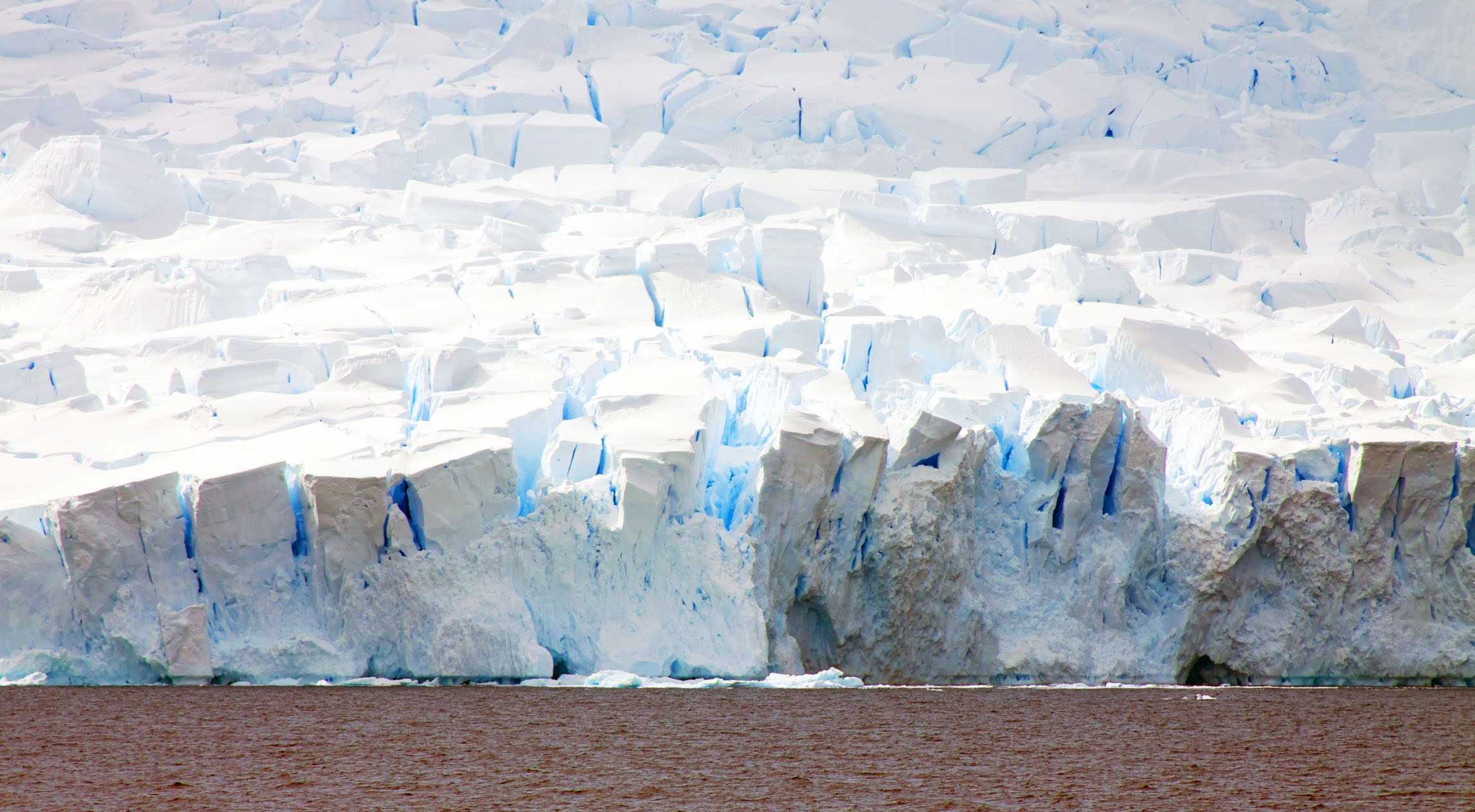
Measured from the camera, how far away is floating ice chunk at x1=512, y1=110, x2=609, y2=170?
16.9m

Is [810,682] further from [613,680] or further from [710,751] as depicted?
[710,751]

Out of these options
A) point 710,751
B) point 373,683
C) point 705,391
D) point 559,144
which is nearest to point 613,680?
point 373,683

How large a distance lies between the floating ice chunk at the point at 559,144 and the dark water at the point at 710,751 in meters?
10.4

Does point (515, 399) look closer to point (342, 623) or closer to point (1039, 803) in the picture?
point (342, 623)

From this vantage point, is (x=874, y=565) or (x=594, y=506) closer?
(x=594, y=506)

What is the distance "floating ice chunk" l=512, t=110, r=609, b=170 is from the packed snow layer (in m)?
0.05

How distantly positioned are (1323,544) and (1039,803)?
5.02m

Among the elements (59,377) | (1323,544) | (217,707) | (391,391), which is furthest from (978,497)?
(59,377)

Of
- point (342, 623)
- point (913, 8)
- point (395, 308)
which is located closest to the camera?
point (342, 623)

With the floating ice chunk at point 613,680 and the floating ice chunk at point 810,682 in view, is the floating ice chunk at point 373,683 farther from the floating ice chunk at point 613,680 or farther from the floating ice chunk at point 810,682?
the floating ice chunk at point 810,682

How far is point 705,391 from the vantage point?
30.0ft

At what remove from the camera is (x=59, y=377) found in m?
9.55

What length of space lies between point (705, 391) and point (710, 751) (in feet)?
12.0

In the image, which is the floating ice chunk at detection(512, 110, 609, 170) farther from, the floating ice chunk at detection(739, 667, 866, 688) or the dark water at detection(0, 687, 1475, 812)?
the dark water at detection(0, 687, 1475, 812)
